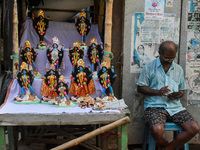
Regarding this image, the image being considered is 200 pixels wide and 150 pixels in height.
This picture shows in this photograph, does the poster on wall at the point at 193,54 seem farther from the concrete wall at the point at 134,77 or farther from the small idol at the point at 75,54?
the small idol at the point at 75,54

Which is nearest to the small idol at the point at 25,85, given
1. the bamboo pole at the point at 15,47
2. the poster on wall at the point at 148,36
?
the bamboo pole at the point at 15,47

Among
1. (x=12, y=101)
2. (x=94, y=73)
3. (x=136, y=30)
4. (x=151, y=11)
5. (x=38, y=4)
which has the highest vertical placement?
(x=38, y=4)

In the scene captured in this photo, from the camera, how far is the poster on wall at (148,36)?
128 inches

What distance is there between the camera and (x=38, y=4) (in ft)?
14.5

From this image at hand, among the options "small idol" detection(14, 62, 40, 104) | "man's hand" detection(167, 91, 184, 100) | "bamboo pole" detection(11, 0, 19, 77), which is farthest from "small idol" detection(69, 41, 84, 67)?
"man's hand" detection(167, 91, 184, 100)

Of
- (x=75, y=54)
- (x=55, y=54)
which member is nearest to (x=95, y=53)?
(x=75, y=54)

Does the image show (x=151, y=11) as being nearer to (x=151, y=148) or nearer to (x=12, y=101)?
(x=151, y=148)

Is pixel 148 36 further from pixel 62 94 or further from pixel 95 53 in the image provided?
pixel 62 94

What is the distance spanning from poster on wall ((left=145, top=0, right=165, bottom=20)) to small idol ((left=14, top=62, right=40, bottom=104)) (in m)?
1.77

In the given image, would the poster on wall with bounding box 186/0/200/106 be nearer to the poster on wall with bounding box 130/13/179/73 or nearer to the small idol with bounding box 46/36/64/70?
the poster on wall with bounding box 130/13/179/73

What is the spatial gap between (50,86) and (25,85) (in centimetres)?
29

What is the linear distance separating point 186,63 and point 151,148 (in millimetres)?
1351

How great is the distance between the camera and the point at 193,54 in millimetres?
3342

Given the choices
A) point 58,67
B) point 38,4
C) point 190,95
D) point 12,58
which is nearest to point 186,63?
point 190,95
